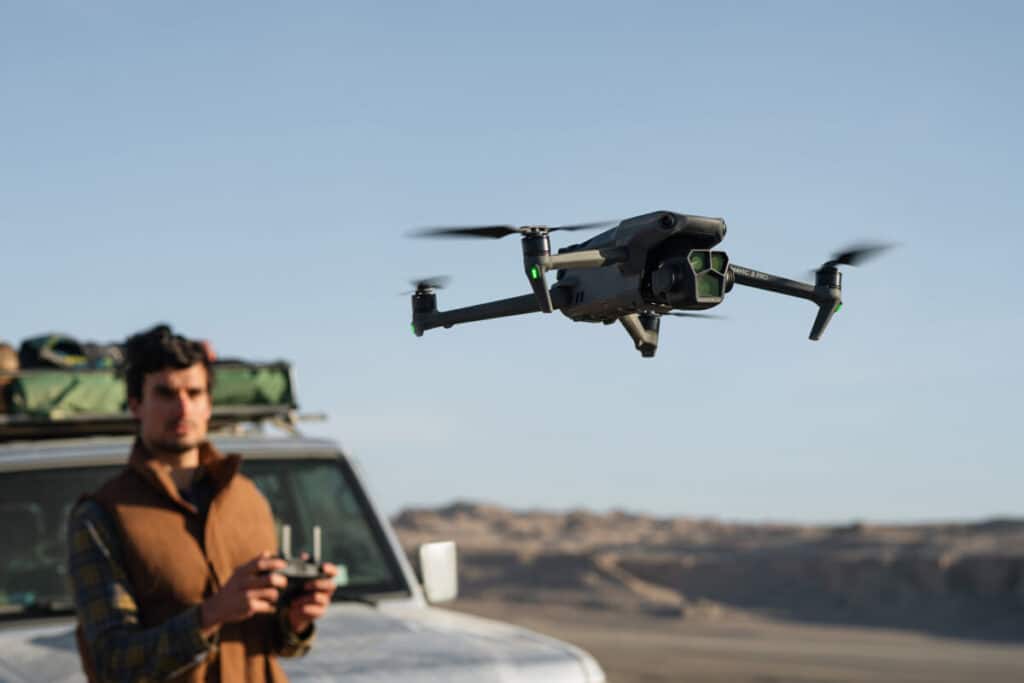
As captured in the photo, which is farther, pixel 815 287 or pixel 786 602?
pixel 786 602

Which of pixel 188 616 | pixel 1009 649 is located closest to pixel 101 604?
pixel 188 616

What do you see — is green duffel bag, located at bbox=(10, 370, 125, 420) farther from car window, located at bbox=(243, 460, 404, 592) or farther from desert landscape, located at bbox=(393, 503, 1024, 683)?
desert landscape, located at bbox=(393, 503, 1024, 683)

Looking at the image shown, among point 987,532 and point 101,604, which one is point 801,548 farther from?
point 101,604

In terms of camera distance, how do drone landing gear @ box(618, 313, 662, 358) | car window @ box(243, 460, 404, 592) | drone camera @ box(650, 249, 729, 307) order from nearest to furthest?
drone camera @ box(650, 249, 729, 307) < drone landing gear @ box(618, 313, 662, 358) < car window @ box(243, 460, 404, 592)

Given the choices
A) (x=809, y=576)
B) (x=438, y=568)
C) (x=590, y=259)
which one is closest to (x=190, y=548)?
(x=438, y=568)

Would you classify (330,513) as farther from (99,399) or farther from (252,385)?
(99,399)

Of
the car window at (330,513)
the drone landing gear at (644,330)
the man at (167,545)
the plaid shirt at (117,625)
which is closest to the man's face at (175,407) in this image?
the man at (167,545)

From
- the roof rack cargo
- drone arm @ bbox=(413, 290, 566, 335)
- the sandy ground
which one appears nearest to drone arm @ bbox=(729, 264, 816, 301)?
drone arm @ bbox=(413, 290, 566, 335)
